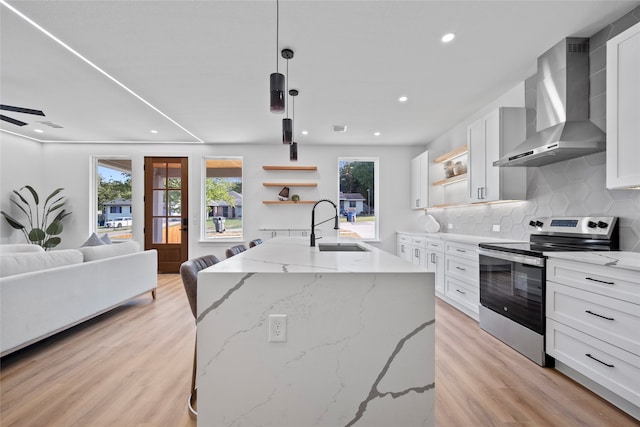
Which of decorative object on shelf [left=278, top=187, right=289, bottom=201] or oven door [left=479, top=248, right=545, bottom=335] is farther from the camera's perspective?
decorative object on shelf [left=278, top=187, right=289, bottom=201]

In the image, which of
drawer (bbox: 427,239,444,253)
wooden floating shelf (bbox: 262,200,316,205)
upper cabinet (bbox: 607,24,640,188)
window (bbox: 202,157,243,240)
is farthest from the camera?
window (bbox: 202,157,243,240)

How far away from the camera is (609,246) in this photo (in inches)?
85.8

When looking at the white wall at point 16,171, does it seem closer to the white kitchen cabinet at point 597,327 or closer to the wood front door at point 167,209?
the wood front door at point 167,209

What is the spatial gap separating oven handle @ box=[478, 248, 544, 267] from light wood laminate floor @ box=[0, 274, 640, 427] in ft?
2.57

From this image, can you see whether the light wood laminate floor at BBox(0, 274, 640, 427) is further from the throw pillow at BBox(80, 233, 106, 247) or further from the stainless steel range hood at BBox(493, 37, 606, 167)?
the stainless steel range hood at BBox(493, 37, 606, 167)

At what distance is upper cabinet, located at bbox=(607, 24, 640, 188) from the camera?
1.79 m

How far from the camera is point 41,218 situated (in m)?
5.60

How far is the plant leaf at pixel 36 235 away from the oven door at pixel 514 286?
6.90m

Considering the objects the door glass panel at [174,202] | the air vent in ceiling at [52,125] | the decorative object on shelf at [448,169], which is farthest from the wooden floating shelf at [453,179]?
the air vent in ceiling at [52,125]

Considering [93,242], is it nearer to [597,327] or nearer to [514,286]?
[514,286]

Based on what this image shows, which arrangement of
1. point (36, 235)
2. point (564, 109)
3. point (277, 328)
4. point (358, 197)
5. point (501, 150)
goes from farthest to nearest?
point (358, 197)
point (36, 235)
point (501, 150)
point (564, 109)
point (277, 328)

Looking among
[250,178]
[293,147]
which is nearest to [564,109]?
[293,147]

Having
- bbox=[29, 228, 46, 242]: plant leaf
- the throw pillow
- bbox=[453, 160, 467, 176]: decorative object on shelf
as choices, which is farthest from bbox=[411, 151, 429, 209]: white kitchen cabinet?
bbox=[29, 228, 46, 242]: plant leaf

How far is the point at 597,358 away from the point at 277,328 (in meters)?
2.02
